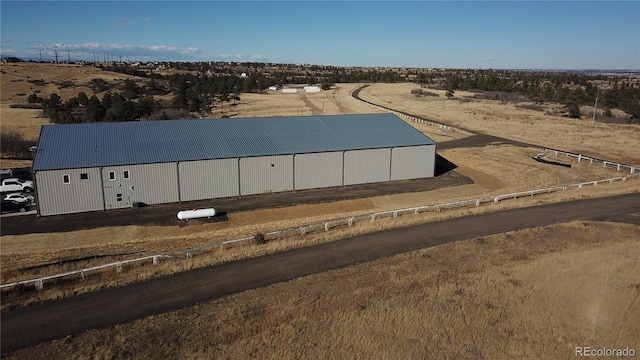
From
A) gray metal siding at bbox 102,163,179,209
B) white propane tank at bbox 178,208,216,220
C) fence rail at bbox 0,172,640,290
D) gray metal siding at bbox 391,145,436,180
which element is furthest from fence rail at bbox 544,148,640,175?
gray metal siding at bbox 102,163,179,209

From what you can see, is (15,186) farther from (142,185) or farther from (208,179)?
(208,179)

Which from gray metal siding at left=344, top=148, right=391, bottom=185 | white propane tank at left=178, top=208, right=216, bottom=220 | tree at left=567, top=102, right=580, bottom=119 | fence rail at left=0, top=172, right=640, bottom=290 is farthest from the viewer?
tree at left=567, top=102, right=580, bottom=119

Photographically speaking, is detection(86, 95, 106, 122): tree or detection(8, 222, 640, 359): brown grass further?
detection(86, 95, 106, 122): tree

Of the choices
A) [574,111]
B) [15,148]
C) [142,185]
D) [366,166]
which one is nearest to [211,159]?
[142,185]

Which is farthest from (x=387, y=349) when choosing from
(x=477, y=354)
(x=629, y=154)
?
(x=629, y=154)

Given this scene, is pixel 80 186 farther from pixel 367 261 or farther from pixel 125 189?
pixel 367 261

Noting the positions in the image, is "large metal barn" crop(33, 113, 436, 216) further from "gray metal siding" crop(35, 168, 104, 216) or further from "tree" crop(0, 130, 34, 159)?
"tree" crop(0, 130, 34, 159)

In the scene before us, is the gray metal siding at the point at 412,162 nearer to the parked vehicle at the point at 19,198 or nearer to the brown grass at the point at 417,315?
the brown grass at the point at 417,315

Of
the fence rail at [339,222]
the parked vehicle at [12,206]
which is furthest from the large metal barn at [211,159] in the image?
the fence rail at [339,222]
